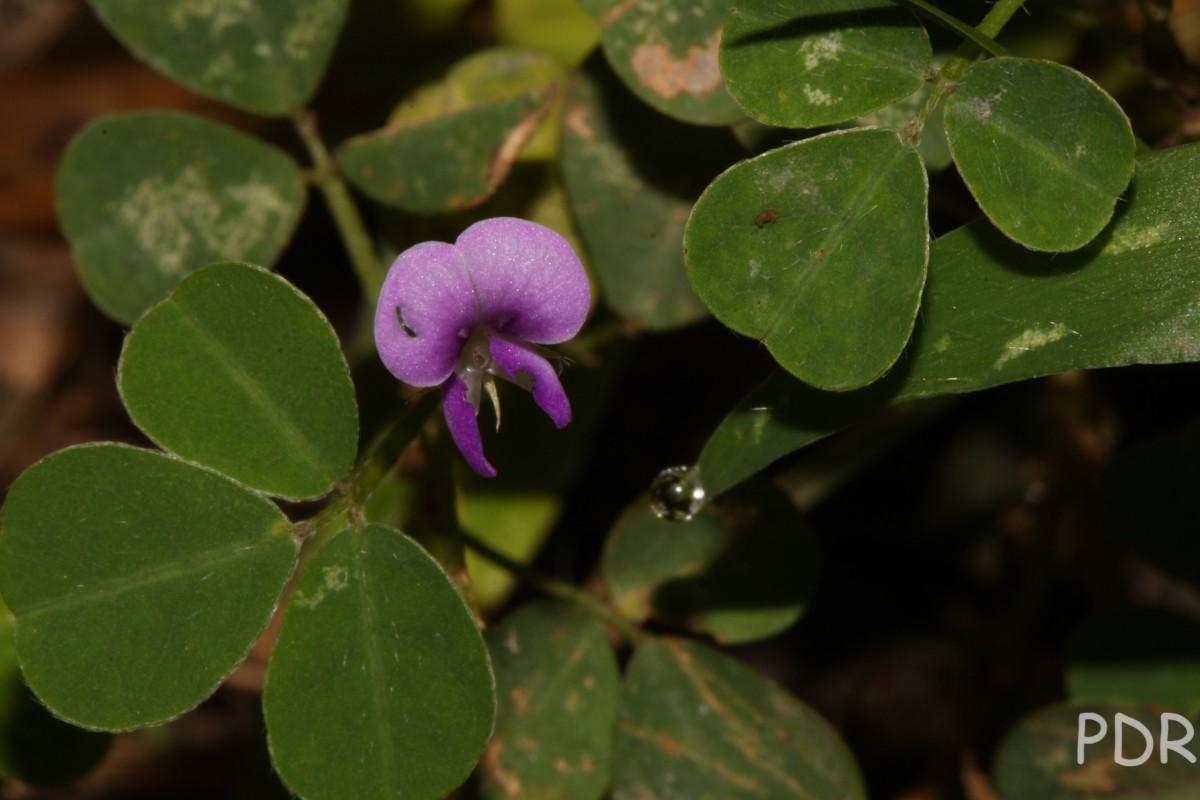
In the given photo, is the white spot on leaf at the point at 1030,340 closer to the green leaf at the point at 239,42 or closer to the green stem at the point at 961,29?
the green stem at the point at 961,29

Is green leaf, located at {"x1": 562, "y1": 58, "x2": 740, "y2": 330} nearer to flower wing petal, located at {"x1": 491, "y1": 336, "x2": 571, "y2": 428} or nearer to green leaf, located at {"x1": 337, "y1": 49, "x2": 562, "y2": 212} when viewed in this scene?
green leaf, located at {"x1": 337, "y1": 49, "x2": 562, "y2": 212}

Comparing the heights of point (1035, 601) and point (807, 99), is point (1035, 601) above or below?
below

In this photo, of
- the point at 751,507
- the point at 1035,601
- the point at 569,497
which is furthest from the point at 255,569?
the point at 1035,601

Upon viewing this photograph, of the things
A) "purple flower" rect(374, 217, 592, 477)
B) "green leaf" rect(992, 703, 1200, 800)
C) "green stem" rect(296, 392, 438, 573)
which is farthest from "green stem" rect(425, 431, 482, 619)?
"green leaf" rect(992, 703, 1200, 800)

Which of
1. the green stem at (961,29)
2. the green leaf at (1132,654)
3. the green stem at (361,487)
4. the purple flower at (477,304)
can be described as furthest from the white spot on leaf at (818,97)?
the green leaf at (1132,654)

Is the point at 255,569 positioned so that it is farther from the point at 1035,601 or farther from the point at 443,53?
the point at 1035,601
